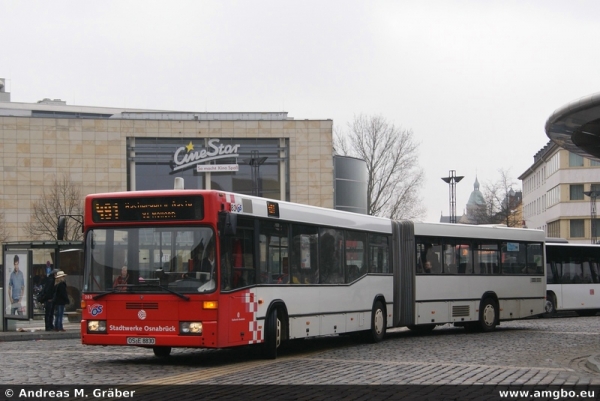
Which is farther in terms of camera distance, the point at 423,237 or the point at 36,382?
the point at 423,237

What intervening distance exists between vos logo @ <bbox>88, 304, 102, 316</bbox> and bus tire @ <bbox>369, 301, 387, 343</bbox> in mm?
7719

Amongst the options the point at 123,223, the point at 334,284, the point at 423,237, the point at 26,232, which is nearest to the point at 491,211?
the point at 26,232

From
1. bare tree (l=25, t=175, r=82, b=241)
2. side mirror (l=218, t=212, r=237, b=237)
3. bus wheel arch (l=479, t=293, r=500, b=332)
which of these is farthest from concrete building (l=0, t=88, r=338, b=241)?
side mirror (l=218, t=212, r=237, b=237)

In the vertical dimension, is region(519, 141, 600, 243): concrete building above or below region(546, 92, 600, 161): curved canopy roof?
above

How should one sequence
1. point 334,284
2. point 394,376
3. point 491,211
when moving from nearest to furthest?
point 394,376, point 334,284, point 491,211

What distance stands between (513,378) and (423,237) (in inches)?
437

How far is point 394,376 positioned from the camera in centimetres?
1281

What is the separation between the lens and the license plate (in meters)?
14.6

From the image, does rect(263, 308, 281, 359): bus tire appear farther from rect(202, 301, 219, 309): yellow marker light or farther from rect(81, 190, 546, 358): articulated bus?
rect(202, 301, 219, 309): yellow marker light

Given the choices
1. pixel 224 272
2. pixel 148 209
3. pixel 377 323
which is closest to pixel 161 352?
pixel 224 272

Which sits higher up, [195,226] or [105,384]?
[195,226]

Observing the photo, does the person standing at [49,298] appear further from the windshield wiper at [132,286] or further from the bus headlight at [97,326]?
the windshield wiper at [132,286]

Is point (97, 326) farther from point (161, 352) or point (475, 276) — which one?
point (475, 276)
